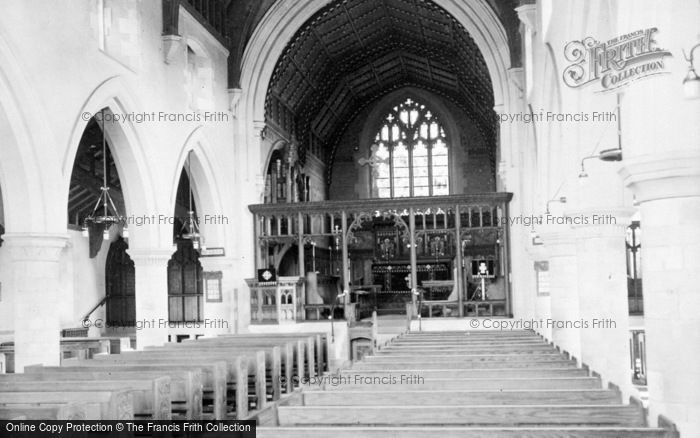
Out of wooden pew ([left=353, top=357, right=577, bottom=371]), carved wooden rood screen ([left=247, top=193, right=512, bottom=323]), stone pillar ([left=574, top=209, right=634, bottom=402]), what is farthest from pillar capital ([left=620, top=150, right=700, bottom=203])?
carved wooden rood screen ([left=247, top=193, right=512, bottom=323])

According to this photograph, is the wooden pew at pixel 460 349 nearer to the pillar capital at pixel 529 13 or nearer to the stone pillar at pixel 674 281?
the stone pillar at pixel 674 281

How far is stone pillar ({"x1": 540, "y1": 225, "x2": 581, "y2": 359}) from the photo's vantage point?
44.4 ft

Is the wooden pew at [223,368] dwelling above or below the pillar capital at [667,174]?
below

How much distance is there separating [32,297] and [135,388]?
206 inches

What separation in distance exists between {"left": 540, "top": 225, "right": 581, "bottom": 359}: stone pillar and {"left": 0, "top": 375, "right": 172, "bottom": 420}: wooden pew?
768cm

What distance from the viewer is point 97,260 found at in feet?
81.7

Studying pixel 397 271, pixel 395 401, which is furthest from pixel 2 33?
pixel 397 271

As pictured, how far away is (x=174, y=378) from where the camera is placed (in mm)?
8648

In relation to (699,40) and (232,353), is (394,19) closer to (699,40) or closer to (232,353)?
(232,353)

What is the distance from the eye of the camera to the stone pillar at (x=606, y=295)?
1050 centimetres

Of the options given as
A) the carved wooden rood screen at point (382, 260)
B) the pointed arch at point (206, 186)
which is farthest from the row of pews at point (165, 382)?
the pointed arch at point (206, 186)

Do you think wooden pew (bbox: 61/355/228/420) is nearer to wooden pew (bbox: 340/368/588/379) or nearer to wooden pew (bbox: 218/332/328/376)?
wooden pew (bbox: 340/368/588/379)

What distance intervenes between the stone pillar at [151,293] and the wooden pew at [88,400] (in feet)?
30.4

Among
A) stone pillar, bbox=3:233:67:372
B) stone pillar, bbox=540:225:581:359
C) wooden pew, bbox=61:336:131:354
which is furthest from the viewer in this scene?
wooden pew, bbox=61:336:131:354
